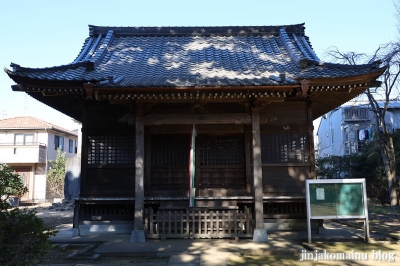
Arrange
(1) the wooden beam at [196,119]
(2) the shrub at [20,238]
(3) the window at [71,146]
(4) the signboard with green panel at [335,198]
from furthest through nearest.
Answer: (3) the window at [71,146]
(1) the wooden beam at [196,119]
(4) the signboard with green panel at [335,198]
(2) the shrub at [20,238]

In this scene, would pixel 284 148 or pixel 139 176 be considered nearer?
pixel 139 176

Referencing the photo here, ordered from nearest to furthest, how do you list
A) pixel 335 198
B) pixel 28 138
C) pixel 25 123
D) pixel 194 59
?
pixel 335 198 → pixel 194 59 → pixel 28 138 → pixel 25 123

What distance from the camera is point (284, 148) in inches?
429

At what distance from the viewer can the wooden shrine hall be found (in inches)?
359

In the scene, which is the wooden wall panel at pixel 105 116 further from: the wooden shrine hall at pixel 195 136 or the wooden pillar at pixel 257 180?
the wooden pillar at pixel 257 180

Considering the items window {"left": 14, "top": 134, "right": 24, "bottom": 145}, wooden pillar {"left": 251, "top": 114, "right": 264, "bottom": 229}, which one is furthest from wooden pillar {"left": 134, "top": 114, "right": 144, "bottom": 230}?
window {"left": 14, "top": 134, "right": 24, "bottom": 145}

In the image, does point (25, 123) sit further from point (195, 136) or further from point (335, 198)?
point (335, 198)

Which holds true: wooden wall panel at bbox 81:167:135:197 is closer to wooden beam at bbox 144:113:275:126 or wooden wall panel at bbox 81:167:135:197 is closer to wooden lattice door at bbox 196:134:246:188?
wooden beam at bbox 144:113:275:126

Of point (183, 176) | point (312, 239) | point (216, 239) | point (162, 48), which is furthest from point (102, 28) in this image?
point (312, 239)

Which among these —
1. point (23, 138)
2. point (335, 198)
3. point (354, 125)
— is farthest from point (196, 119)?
point (23, 138)

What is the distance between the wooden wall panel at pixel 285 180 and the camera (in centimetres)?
1065

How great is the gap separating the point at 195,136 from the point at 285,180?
3.25m

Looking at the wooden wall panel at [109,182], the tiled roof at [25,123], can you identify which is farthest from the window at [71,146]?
the wooden wall panel at [109,182]

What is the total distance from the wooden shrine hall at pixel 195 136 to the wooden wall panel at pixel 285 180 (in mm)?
32
